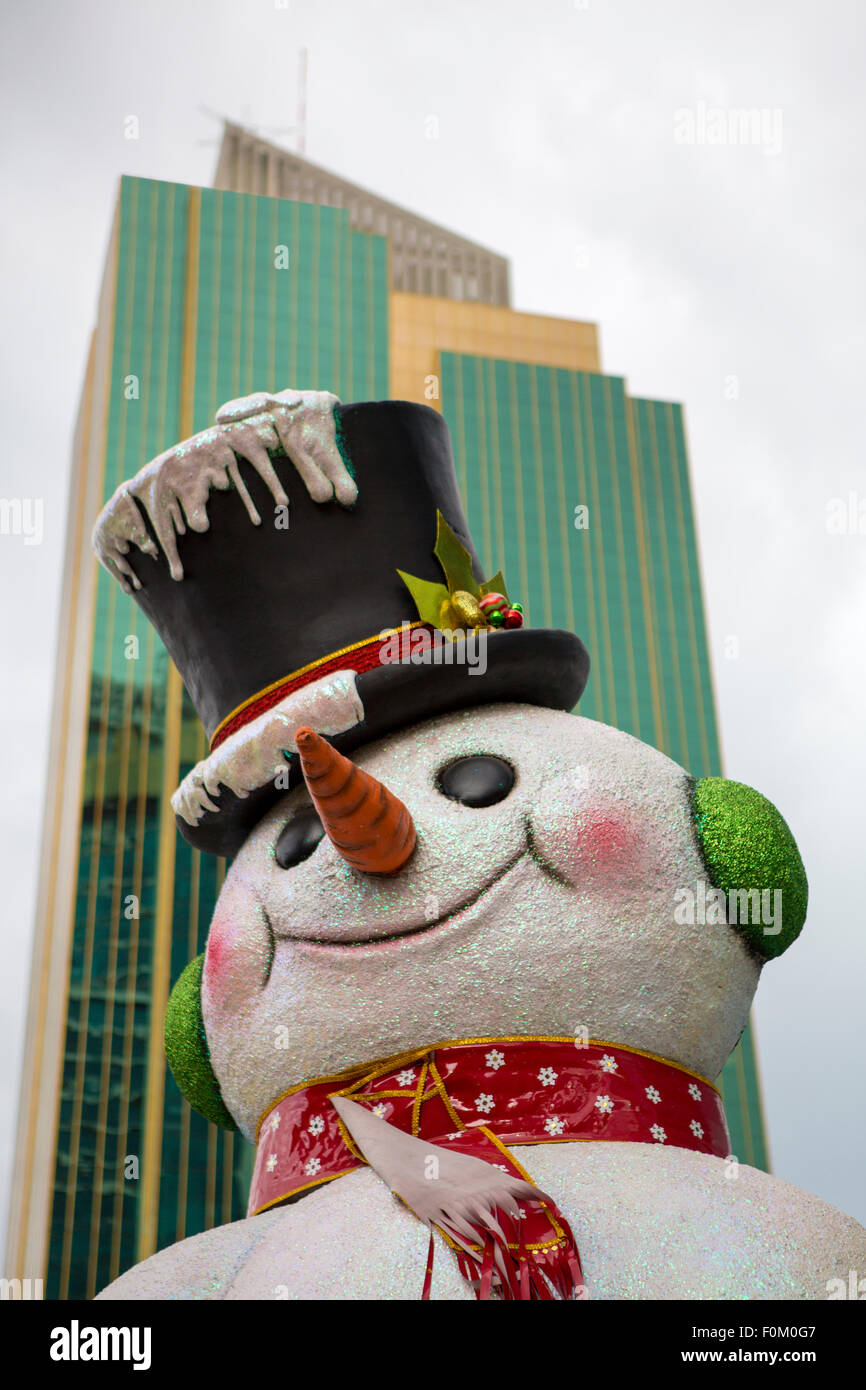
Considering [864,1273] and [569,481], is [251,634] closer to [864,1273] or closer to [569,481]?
[864,1273]

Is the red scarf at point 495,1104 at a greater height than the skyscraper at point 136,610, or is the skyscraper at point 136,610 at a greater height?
the skyscraper at point 136,610

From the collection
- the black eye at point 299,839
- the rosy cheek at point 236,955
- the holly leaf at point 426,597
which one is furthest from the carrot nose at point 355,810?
the holly leaf at point 426,597

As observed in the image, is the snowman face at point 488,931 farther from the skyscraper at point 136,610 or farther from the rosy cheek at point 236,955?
the skyscraper at point 136,610

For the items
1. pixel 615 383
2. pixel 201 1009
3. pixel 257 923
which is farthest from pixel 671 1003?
pixel 615 383

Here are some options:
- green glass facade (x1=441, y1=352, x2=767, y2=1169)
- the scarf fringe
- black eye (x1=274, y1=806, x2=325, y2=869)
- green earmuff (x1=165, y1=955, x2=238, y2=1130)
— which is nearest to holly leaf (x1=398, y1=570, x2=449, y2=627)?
black eye (x1=274, y1=806, x2=325, y2=869)

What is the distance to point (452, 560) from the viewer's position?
3.64m

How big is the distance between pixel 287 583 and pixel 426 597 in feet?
1.14

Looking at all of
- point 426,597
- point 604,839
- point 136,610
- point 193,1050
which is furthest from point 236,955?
point 136,610

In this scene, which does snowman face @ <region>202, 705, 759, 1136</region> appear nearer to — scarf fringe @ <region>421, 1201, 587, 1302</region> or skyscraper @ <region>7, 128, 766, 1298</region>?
scarf fringe @ <region>421, 1201, 587, 1302</region>

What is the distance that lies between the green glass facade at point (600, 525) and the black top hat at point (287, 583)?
23.3 meters

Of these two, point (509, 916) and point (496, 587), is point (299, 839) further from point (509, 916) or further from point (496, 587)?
point (496, 587)

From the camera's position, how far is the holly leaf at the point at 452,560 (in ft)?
11.9

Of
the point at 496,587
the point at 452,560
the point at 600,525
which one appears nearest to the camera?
the point at 452,560

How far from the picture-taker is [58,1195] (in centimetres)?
2153
